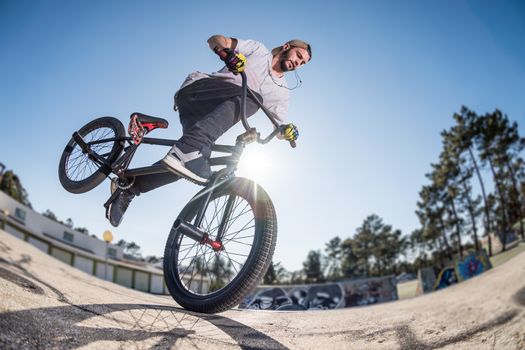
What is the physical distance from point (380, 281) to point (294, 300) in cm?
959

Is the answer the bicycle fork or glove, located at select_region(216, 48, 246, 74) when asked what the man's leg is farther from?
glove, located at select_region(216, 48, 246, 74)

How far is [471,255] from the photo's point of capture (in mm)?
24875

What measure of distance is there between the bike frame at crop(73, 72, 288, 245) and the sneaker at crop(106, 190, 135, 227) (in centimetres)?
6

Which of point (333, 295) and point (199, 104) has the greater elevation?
point (199, 104)

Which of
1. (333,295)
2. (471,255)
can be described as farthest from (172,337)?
(471,255)

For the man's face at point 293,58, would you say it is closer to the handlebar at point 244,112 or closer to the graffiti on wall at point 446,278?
the handlebar at point 244,112

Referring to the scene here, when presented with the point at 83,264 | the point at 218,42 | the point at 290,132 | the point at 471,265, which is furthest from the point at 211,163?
the point at 83,264

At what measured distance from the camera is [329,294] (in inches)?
992

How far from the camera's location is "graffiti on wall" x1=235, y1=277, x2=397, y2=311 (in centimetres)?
2345

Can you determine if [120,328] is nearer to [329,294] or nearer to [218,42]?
[218,42]

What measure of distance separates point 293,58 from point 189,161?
1501 millimetres

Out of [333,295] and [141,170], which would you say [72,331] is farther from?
[333,295]

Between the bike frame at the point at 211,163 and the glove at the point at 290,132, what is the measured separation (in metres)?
0.06

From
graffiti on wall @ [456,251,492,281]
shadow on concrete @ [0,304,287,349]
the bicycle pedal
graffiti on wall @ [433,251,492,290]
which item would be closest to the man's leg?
shadow on concrete @ [0,304,287,349]
